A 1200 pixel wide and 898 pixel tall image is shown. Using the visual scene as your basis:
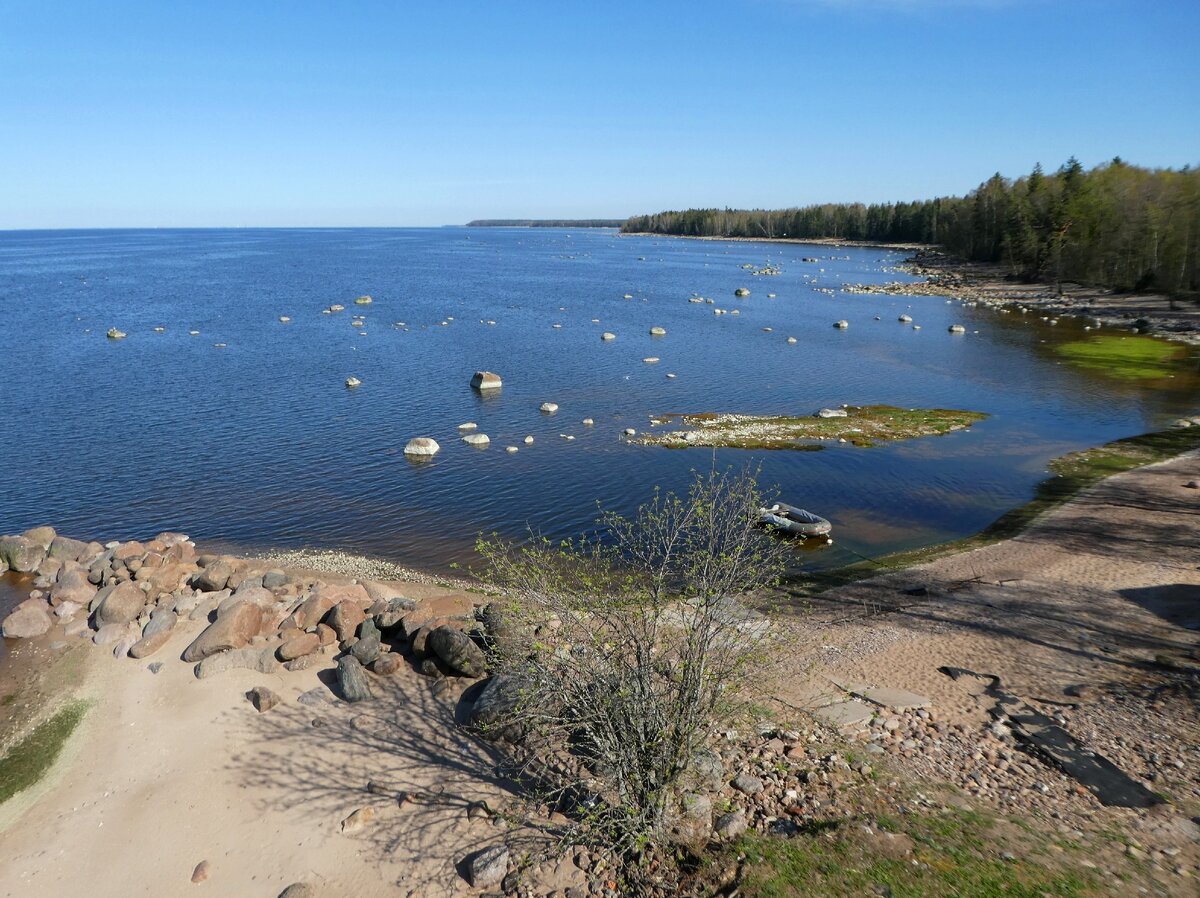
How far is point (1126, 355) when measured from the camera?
75625 millimetres

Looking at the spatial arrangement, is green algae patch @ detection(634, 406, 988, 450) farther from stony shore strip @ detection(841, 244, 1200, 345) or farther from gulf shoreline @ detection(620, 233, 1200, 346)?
stony shore strip @ detection(841, 244, 1200, 345)

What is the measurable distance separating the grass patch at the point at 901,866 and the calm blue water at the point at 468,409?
1861cm

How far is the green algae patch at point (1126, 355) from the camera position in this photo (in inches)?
2704

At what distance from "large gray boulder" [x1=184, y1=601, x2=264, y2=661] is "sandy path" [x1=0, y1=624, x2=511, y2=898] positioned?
3.91 ft

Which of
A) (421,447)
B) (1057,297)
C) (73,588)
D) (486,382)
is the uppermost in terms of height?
(1057,297)

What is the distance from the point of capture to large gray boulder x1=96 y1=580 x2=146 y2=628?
25.9 meters

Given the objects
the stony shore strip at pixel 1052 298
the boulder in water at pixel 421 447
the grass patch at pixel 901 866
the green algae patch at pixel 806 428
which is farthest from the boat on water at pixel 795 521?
the stony shore strip at pixel 1052 298

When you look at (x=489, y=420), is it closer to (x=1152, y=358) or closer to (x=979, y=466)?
(x=979, y=466)

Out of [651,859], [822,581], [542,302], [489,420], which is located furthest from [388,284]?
[651,859]

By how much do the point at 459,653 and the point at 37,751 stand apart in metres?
12.2

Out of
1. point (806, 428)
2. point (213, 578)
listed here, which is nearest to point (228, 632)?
point (213, 578)

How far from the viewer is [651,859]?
47.9ft

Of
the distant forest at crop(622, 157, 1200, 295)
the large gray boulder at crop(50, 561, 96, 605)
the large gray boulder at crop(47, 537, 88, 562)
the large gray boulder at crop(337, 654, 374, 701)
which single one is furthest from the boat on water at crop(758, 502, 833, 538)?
the distant forest at crop(622, 157, 1200, 295)

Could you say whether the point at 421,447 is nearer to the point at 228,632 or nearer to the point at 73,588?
the point at 73,588
